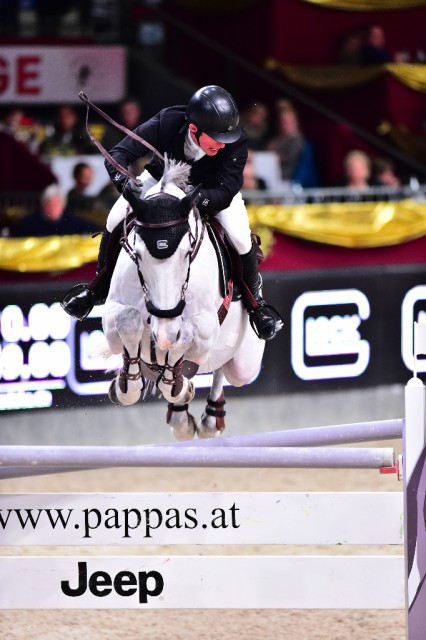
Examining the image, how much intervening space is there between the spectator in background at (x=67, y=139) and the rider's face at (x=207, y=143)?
4911 millimetres

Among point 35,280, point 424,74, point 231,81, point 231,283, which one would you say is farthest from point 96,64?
point 231,283

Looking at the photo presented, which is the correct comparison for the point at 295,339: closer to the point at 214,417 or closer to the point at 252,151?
the point at 252,151

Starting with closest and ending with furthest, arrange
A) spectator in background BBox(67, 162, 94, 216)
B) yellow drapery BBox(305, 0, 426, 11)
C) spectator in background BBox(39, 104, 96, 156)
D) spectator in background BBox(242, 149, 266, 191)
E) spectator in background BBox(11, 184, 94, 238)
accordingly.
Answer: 1. spectator in background BBox(11, 184, 94, 238)
2. spectator in background BBox(67, 162, 94, 216)
3. spectator in background BBox(242, 149, 266, 191)
4. spectator in background BBox(39, 104, 96, 156)
5. yellow drapery BBox(305, 0, 426, 11)

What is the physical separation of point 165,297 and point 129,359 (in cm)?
37

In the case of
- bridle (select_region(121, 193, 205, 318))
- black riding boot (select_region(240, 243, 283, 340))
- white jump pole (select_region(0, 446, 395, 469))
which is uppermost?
bridle (select_region(121, 193, 205, 318))

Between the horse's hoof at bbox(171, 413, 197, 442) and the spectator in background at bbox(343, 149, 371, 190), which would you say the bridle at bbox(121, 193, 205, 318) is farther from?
the spectator in background at bbox(343, 149, 371, 190)

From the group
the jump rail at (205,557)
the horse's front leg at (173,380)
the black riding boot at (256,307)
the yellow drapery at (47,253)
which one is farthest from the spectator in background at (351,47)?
the jump rail at (205,557)

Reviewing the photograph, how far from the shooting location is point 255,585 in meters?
5.30

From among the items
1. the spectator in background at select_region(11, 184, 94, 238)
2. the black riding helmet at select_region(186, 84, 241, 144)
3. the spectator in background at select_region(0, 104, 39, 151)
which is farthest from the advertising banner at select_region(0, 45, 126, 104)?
the black riding helmet at select_region(186, 84, 241, 144)

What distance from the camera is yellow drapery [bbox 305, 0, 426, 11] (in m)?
12.6

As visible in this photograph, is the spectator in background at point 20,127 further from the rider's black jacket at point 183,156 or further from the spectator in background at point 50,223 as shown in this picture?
the rider's black jacket at point 183,156

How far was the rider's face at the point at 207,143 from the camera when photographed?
5449mm

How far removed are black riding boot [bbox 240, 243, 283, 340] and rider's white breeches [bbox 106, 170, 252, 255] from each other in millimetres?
67

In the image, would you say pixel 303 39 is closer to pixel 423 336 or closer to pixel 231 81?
pixel 231 81
